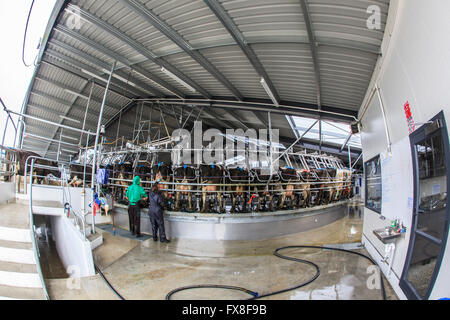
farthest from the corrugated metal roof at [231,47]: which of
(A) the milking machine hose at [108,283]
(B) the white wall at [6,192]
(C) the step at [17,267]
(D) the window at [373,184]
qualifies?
(A) the milking machine hose at [108,283]

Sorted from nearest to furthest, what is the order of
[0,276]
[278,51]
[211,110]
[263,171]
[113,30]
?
[0,276]
[278,51]
[113,30]
[263,171]
[211,110]

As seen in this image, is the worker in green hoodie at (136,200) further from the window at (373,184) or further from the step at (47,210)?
the window at (373,184)

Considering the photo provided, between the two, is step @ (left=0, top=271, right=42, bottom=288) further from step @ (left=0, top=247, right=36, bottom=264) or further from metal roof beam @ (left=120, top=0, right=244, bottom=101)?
metal roof beam @ (left=120, top=0, right=244, bottom=101)

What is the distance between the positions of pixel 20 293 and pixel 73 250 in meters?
1.65

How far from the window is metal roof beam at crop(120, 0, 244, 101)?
5.10 m

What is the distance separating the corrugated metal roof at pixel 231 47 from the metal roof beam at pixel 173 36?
0.08 ft

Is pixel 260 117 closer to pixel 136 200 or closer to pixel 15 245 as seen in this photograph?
pixel 136 200

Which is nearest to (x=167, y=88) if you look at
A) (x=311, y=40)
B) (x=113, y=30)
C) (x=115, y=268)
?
(x=113, y=30)

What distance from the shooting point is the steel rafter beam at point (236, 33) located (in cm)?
455

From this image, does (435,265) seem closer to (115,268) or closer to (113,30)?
(115,268)

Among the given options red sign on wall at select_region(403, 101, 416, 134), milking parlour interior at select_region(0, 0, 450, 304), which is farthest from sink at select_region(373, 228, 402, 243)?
red sign on wall at select_region(403, 101, 416, 134)

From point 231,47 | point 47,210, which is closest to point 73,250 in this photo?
point 47,210

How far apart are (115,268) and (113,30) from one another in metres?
5.93

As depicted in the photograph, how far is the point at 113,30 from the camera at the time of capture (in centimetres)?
600
